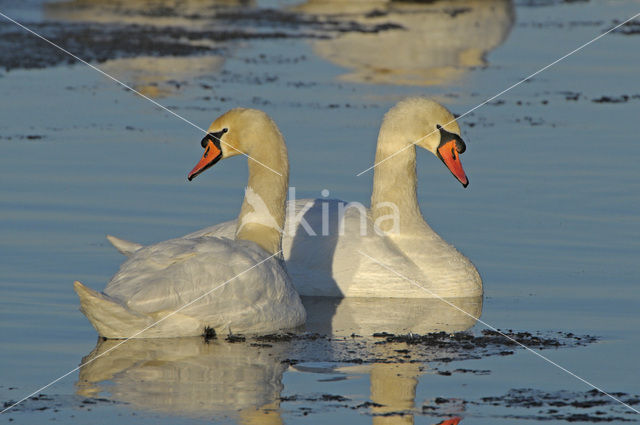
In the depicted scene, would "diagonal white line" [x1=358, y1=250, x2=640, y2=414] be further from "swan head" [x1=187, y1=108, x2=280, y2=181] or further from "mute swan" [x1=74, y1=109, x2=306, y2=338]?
"swan head" [x1=187, y1=108, x2=280, y2=181]

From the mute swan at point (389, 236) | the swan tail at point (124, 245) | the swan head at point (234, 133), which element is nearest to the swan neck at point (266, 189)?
the swan head at point (234, 133)

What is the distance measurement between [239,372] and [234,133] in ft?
6.92

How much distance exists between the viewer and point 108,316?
311 inches

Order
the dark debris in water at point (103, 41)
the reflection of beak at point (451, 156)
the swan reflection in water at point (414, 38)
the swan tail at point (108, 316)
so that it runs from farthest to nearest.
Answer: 1. the swan reflection in water at point (414, 38)
2. the dark debris in water at point (103, 41)
3. the reflection of beak at point (451, 156)
4. the swan tail at point (108, 316)

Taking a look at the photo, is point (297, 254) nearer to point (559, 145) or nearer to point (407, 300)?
point (407, 300)

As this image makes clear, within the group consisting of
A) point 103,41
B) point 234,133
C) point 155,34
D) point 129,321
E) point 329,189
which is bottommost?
point 129,321

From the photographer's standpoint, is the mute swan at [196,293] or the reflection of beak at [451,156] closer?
the mute swan at [196,293]

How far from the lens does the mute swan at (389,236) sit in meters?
9.89

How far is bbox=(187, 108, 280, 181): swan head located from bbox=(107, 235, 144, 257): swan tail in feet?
3.19

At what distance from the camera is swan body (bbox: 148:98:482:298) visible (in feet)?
32.4

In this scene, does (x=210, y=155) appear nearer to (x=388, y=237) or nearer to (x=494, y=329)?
(x=388, y=237)

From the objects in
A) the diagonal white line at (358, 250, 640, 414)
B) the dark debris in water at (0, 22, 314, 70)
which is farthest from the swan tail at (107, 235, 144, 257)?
the dark debris in water at (0, 22, 314, 70)

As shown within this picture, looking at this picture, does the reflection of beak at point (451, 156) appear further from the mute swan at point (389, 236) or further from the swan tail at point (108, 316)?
the swan tail at point (108, 316)

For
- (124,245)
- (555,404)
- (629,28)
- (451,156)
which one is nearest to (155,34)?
(629,28)
